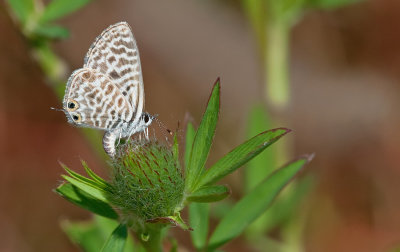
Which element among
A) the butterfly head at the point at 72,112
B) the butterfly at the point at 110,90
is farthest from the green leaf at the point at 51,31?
the butterfly head at the point at 72,112

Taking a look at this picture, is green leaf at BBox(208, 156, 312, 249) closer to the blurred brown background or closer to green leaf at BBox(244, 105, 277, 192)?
green leaf at BBox(244, 105, 277, 192)

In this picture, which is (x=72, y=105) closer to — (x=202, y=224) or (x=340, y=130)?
(x=202, y=224)

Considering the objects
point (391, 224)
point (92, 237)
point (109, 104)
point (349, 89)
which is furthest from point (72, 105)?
point (349, 89)

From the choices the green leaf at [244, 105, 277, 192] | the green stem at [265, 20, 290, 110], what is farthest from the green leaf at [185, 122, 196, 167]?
the green stem at [265, 20, 290, 110]

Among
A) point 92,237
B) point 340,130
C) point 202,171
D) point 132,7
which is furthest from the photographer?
point 132,7

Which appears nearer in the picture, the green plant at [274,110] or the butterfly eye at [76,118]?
the butterfly eye at [76,118]

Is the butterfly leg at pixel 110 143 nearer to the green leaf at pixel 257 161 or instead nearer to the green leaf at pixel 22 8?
the green leaf at pixel 22 8

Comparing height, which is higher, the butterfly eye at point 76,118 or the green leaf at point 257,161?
the butterfly eye at point 76,118
